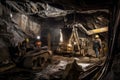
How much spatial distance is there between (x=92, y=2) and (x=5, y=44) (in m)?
10.8

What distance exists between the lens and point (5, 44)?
44.2ft

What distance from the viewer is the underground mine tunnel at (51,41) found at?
8488mm

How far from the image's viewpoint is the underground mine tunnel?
27.8 feet

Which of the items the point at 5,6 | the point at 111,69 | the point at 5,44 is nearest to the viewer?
the point at 111,69

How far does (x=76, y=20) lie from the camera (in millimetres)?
20750

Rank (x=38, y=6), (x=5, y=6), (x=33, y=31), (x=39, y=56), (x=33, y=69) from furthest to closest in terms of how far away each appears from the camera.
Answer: (x=33, y=31)
(x=38, y=6)
(x=5, y=6)
(x=39, y=56)
(x=33, y=69)

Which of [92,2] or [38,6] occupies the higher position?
[38,6]

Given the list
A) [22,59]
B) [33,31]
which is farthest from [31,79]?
[33,31]

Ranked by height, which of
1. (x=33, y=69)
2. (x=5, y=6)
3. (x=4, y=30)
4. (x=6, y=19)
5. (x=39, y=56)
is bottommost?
(x=33, y=69)

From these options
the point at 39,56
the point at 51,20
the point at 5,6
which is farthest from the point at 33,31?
the point at 39,56

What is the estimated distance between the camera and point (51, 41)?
23141 millimetres

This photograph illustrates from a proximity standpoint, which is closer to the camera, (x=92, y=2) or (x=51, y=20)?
(x=92, y=2)

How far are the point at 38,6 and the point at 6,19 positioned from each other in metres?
4.65

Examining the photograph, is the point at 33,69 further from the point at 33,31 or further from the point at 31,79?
the point at 33,31
